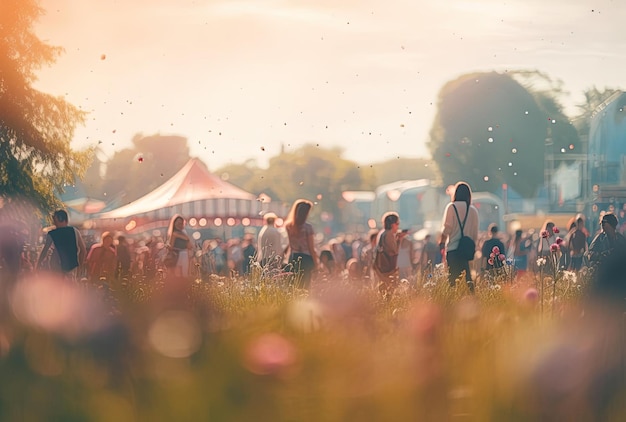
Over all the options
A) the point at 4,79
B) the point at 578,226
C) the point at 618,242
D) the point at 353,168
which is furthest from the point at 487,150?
the point at 618,242

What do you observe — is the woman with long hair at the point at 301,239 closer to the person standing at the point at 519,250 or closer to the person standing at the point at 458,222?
the person standing at the point at 458,222

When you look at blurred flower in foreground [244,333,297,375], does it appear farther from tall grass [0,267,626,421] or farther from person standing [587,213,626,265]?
person standing [587,213,626,265]

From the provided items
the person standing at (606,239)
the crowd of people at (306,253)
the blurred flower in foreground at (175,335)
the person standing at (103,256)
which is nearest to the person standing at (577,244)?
the crowd of people at (306,253)

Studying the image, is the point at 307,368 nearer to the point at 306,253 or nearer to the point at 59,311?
the point at 59,311

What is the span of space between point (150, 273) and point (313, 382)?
23.3 ft

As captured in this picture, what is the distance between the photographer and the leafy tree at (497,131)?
245 ft

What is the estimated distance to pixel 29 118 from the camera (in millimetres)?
28344

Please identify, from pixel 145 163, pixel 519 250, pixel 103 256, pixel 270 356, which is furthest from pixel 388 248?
pixel 145 163

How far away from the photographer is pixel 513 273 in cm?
1115

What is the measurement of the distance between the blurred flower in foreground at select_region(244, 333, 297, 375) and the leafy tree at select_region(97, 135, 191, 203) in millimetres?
96331

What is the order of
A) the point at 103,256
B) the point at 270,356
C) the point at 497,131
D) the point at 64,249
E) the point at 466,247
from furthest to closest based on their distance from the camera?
1. the point at 497,131
2. the point at 103,256
3. the point at 64,249
4. the point at 466,247
5. the point at 270,356

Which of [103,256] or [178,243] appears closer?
[103,256]

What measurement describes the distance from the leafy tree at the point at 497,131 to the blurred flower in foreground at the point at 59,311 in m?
68.2

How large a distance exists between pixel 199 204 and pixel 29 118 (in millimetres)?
4543
